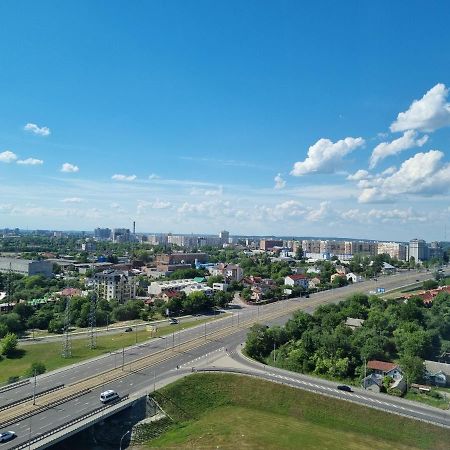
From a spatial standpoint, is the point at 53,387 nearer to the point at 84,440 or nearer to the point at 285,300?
the point at 84,440

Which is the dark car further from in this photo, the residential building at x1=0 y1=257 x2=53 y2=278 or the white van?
the residential building at x1=0 y1=257 x2=53 y2=278

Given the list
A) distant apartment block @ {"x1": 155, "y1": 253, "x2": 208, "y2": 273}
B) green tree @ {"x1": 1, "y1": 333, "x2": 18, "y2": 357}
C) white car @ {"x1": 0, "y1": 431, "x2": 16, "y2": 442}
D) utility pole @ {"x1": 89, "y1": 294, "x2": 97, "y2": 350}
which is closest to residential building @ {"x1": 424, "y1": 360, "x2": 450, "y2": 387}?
white car @ {"x1": 0, "y1": 431, "x2": 16, "y2": 442}

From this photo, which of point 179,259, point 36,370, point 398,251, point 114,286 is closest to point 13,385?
point 36,370

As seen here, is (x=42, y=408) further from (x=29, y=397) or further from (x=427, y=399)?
(x=427, y=399)

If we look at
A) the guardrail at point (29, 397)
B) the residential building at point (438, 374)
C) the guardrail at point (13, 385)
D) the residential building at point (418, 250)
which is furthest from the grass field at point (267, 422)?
the residential building at point (418, 250)

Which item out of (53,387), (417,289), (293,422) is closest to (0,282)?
(53,387)

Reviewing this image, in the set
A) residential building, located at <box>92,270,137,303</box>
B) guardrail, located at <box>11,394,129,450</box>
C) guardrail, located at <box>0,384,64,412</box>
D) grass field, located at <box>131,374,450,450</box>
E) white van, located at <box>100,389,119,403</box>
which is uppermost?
residential building, located at <box>92,270,137,303</box>
